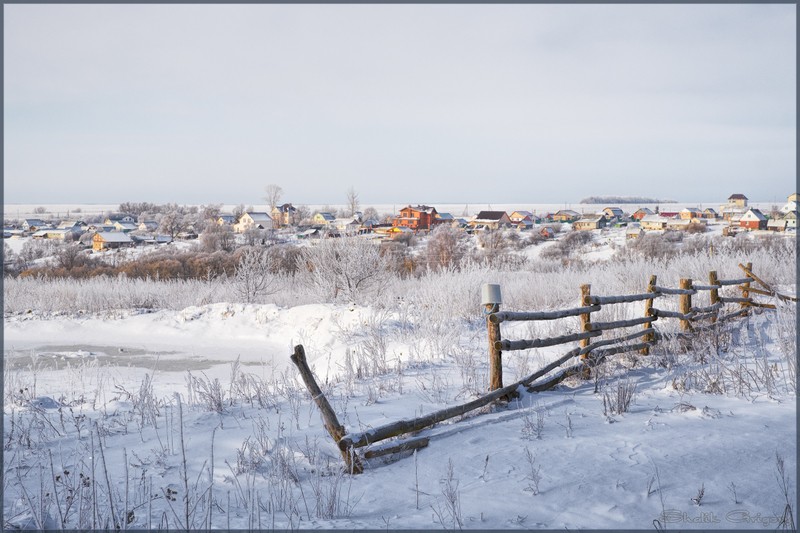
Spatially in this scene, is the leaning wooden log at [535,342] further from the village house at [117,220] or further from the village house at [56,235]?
the village house at [117,220]

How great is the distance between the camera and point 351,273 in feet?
57.1

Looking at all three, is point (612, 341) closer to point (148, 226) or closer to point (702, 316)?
point (702, 316)

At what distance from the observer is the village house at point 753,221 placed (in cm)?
5656

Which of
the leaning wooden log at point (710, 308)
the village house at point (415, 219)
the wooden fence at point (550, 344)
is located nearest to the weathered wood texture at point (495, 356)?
the wooden fence at point (550, 344)

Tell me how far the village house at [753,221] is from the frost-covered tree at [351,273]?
53.4m

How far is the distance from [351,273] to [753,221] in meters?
56.5

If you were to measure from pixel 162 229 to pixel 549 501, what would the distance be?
7382 centimetres

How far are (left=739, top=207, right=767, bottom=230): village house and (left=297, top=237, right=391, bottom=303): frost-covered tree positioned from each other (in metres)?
53.4

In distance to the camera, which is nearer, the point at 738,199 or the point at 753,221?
the point at 753,221

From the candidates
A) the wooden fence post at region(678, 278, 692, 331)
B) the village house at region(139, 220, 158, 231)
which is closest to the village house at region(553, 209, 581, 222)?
the village house at region(139, 220, 158, 231)

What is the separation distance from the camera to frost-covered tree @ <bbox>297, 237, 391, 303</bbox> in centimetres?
1736

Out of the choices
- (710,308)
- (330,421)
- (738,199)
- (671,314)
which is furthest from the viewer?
(738,199)

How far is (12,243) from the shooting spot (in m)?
57.5

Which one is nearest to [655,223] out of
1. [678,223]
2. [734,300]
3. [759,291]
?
[678,223]
